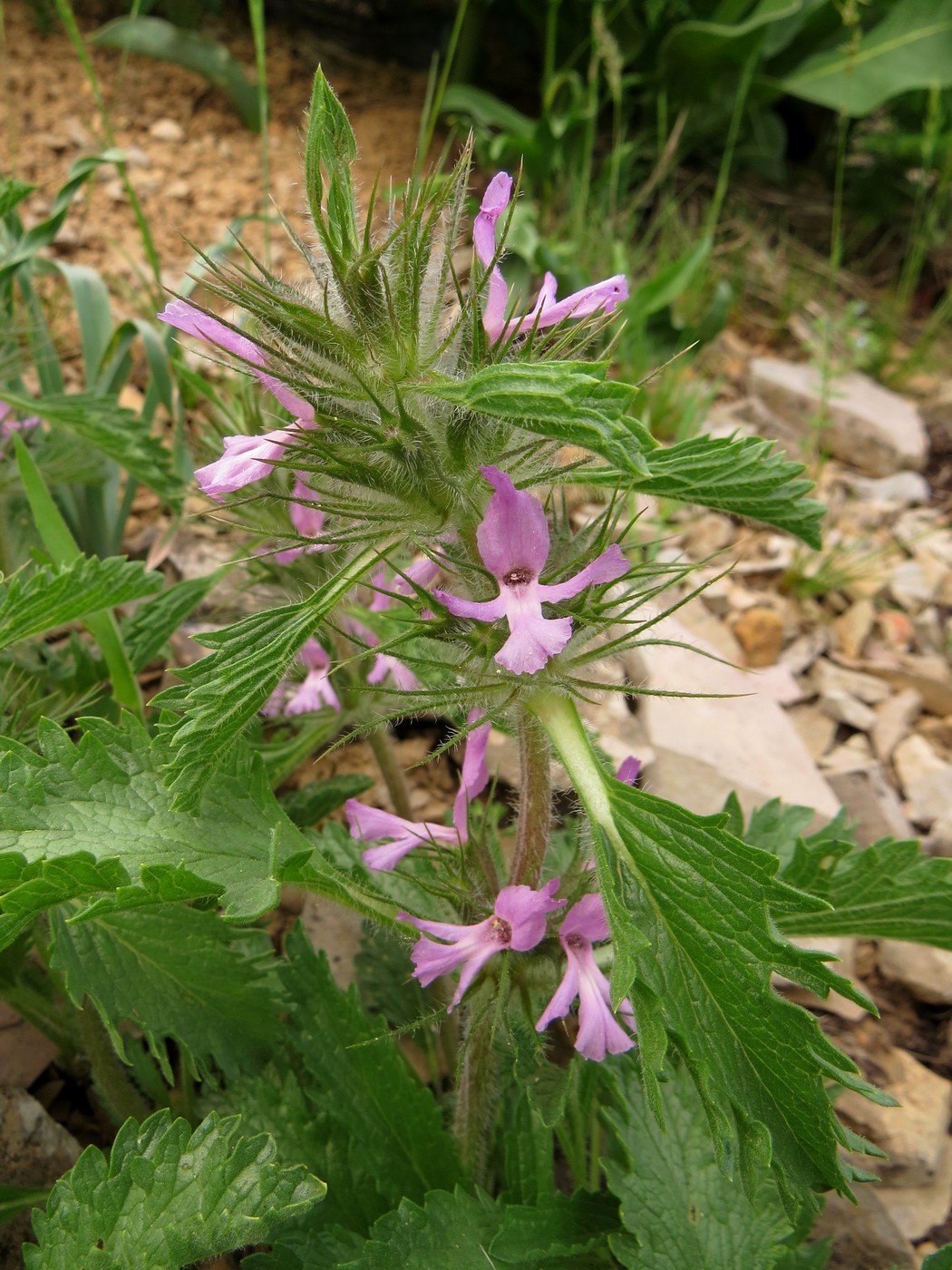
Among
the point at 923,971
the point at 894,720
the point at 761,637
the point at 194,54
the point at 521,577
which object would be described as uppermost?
the point at 194,54

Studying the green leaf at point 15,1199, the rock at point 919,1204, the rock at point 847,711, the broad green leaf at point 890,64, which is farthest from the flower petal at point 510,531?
the broad green leaf at point 890,64

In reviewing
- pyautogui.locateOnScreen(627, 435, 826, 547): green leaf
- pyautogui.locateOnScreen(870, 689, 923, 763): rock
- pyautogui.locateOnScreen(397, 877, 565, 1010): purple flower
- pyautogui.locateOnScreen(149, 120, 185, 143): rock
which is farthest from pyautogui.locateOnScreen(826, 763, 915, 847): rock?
pyautogui.locateOnScreen(149, 120, 185, 143): rock

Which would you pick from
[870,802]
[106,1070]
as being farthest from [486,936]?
[870,802]

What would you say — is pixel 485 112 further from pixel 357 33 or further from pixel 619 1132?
pixel 619 1132

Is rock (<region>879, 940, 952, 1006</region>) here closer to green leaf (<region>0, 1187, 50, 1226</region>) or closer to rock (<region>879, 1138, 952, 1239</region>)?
rock (<region>879, 1138, 952, 1239</region>)

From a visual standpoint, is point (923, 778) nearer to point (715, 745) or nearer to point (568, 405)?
point (715, 745)

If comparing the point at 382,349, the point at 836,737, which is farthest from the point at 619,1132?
the point at 836,737

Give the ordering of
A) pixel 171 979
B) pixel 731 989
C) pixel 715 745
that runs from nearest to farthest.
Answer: pixel 731 989, pixel 171 979, pixel 715 745
